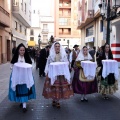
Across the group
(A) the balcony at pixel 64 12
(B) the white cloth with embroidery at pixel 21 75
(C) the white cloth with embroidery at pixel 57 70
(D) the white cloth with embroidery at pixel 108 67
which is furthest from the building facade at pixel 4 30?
(A) the balcony at pixel 64 12

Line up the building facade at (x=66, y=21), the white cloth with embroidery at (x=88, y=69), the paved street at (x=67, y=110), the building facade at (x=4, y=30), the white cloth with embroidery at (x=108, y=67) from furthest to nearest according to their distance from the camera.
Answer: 1. the building facade at (x=66, y=21)
2. the building facade at (x=4, y=30)
3. the white cloth with embroidery at (x=108, y=67)
4. the white cloth with embroidery at (x=88, y=69)
5. the paved street at (x=67, y=110)

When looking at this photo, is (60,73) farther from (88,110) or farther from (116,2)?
(116,2)

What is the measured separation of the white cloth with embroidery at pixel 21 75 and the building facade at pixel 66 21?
58900 millimetres

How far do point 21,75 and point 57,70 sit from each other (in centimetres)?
96

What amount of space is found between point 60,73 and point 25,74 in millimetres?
→ 924

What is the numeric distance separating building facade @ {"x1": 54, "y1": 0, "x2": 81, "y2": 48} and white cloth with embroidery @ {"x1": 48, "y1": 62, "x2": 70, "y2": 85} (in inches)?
2304

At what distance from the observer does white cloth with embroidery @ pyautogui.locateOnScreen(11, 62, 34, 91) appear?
6.39 m

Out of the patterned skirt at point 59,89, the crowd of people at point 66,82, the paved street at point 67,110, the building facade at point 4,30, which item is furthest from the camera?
the building facade at point 4,30

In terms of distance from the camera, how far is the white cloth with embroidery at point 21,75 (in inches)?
251

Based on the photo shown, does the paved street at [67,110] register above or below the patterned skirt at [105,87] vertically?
below

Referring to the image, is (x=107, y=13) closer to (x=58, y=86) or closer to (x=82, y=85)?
(x=82, y=85)

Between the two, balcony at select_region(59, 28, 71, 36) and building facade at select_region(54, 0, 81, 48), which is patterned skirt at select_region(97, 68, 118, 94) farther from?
balcony at select_region(59, 28, 71, 36)

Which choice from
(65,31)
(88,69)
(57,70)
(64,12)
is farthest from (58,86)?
(64,12)

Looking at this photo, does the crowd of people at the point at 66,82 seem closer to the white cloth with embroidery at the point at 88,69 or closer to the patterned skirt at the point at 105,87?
the patterned skirt at the point at 105,87
